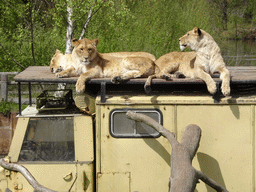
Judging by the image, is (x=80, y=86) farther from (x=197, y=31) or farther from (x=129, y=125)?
(x=197, y=31)

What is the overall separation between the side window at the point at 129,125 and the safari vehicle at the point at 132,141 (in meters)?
0.01

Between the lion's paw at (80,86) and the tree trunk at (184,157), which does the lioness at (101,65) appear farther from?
the tree trunk at (184,157)

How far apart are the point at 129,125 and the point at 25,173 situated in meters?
1.36

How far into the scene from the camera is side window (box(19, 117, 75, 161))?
460 centimetres

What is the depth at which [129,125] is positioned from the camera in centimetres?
448

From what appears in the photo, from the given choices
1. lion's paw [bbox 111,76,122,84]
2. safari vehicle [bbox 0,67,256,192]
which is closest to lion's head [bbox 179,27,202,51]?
safari vehicle [bbox 0,67,256,192]

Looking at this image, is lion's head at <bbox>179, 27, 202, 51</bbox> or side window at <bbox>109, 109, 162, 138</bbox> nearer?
side window at <bbox>109, 109, 162, 138</bbox>

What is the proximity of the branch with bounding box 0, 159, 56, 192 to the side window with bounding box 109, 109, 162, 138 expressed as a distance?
103 cm

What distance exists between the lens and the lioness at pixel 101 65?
521cm

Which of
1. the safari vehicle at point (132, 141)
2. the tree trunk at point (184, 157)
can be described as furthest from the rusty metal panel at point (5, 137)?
the tree trunk at point (184, 157)

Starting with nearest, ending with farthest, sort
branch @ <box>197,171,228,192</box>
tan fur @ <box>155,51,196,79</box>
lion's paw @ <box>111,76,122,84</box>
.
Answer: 1. branch @ <box>197,171,228,192</box>
2. lion's paw @ <box>111,76,122,84</box>
3. tan fur @ <box>155,51,196,79</box>

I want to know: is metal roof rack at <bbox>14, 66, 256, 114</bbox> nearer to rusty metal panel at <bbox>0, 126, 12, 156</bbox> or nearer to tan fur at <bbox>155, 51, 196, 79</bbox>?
tan fur at <bbox>155, 51, 196, 79</bbox>

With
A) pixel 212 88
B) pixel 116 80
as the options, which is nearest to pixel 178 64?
pixel 212 88

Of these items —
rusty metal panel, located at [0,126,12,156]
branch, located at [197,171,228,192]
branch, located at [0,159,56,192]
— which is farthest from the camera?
rusty metal panel, located at [0,126,12,156]
